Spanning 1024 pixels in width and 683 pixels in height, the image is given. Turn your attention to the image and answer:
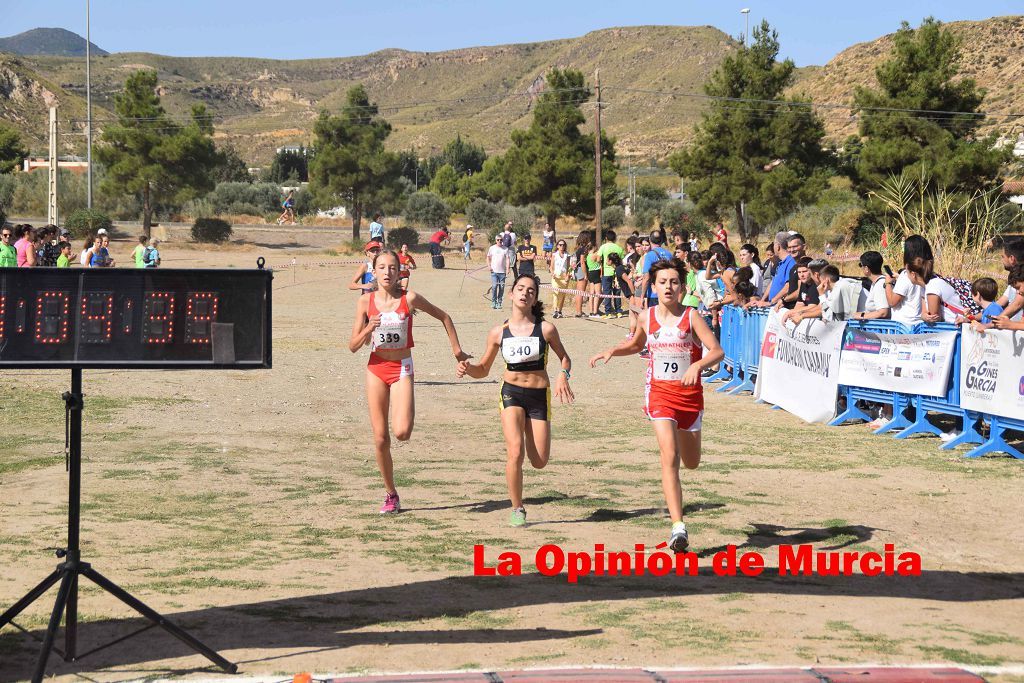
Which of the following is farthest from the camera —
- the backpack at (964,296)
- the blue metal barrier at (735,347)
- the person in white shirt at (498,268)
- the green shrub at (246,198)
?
the green shrub at (246,198)

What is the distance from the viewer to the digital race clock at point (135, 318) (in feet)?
18.2

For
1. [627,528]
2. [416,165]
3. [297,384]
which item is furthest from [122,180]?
[416,165]

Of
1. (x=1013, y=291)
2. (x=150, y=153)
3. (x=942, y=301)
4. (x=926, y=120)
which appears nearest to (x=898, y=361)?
(x=942, y=301)

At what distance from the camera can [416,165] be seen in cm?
12812

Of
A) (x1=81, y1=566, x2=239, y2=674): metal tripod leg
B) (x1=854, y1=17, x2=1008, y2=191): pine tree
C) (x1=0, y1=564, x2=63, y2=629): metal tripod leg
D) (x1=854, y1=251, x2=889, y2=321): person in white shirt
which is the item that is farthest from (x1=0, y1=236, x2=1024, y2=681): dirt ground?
(x1=854, y1=17, x2=1008, y2=191): pine tree

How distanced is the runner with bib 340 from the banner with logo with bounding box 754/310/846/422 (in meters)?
6.19

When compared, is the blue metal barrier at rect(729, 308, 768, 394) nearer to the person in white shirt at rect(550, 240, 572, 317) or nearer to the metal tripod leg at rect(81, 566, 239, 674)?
the metal tripod leg at rect(81, 566, 239, 674)

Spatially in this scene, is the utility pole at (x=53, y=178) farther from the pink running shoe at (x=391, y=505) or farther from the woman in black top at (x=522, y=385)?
the woman in black top at (x=522, y=385)

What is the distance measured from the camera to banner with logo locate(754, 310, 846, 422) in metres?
14.1

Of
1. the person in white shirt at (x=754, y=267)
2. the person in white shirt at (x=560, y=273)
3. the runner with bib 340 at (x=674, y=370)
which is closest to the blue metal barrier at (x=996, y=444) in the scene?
the runner with bib 340 at (x=674, y=370)

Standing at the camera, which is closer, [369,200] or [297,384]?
[297,384]

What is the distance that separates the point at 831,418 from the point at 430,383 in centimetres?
613

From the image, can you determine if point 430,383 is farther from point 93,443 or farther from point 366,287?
point 93,443

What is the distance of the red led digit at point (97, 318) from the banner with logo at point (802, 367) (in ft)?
32.8
